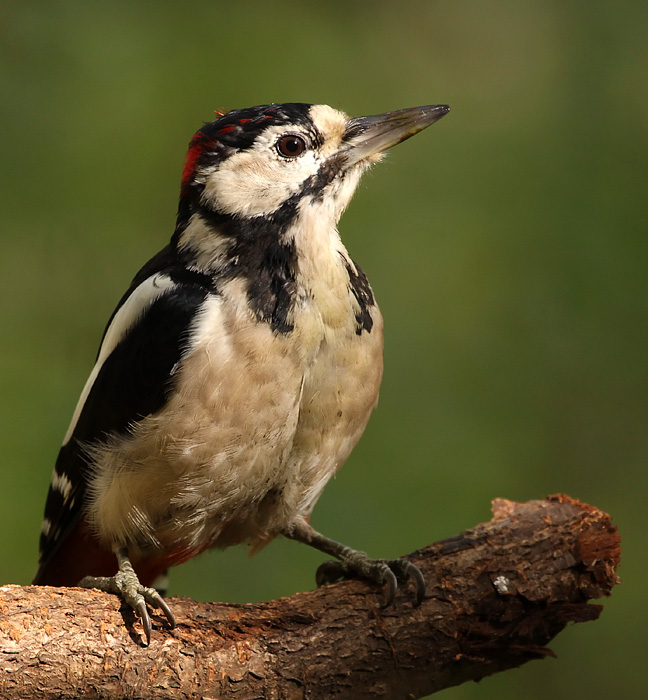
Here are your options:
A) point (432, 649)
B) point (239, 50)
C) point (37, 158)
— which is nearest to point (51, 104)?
point (37, 158)

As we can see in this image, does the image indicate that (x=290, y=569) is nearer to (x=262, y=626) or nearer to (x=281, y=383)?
(x=262, y=626)

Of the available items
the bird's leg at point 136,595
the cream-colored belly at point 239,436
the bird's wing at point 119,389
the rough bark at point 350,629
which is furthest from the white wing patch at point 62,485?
the rough bark at point 350,629

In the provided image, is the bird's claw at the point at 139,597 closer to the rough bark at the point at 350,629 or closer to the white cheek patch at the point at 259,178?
the rough bark at the point at 350,629

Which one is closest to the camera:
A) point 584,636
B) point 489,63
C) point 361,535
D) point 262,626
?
point 262,626

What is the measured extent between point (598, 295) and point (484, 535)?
5.09 ft

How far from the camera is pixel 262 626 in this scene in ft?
6.24

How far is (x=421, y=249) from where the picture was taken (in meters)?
3.34

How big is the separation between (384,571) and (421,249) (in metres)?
1.57

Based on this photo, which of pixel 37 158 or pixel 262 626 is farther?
pixel 37 158

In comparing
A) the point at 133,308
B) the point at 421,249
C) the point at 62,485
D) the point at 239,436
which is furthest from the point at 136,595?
the point at 421,249

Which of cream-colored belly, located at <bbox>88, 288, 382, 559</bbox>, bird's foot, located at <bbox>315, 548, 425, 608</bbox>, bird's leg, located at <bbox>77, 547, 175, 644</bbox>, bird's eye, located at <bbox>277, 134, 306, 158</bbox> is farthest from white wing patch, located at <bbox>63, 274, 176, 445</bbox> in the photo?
bird's foot, located at <bbox>315, 548, 425, 608</bbox>

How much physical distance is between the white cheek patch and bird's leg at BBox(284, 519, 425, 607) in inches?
35.2

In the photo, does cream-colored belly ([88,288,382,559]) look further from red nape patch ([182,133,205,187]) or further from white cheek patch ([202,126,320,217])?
red nape patch ([182,133,205,187])

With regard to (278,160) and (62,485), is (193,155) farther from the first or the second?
(62,485)
